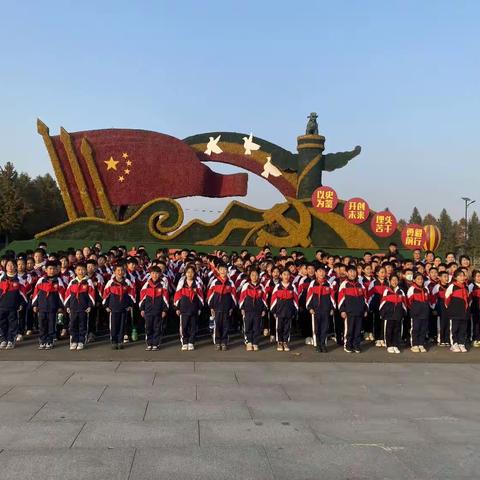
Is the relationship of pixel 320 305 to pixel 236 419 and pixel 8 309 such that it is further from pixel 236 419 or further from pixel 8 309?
pixel 8 309

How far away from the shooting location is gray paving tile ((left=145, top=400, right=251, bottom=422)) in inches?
189

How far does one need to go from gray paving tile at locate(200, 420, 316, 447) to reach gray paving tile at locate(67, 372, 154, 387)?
5.28 ft

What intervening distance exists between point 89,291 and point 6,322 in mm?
1383

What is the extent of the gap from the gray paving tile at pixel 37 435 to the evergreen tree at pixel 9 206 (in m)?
33.2

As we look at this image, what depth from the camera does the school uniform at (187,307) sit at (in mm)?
8117

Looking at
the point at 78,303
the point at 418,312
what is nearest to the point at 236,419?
the point at 78,303

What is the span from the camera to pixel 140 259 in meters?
10.2

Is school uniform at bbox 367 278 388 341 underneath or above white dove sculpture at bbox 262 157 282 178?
underneath

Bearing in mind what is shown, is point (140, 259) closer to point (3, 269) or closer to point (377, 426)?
point (3, 269)

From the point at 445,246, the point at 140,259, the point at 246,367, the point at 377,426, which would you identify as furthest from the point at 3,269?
the point at 445,246

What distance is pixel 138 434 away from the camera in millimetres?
4316

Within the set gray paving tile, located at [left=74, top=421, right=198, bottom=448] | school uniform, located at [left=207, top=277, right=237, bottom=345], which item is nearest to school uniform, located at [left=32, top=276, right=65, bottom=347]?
school uniform, located at [left=207, top=277, right=237, bottom=345]

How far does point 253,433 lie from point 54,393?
2397 millimetres

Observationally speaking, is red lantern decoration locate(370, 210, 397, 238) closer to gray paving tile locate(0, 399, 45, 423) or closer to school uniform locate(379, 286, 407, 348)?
school uniform locate(379, 286, 407, 348)
